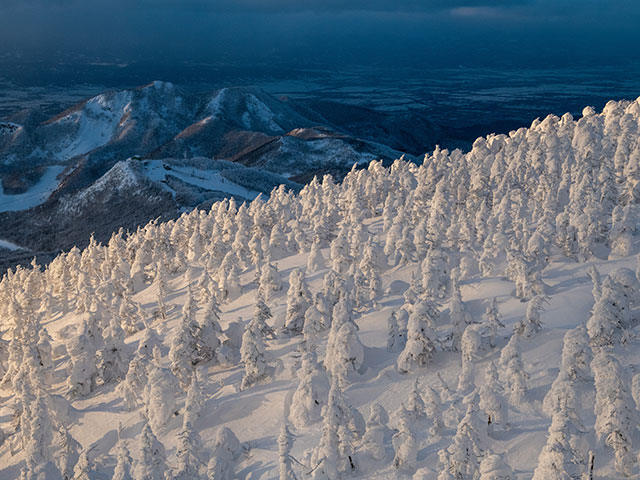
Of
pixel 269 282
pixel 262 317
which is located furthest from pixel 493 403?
pixel 269 282

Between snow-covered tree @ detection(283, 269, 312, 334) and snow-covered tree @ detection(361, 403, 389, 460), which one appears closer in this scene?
snow-covered tree @ detection(361, 403, 389, 460)

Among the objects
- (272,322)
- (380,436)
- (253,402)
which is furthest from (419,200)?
(380,436)

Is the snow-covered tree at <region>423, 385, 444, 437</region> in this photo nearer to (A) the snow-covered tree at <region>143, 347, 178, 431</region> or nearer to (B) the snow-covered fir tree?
(B) the snow-covered fir tree

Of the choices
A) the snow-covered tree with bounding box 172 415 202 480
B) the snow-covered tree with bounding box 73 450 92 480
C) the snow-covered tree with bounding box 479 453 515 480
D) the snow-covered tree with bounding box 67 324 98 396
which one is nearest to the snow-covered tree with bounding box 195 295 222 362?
the snow-covered tree with bounding box 67 324 98 396

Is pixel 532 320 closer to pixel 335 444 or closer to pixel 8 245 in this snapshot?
pixel 335 444

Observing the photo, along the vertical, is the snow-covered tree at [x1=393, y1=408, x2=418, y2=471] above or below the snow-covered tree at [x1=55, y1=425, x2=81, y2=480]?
above

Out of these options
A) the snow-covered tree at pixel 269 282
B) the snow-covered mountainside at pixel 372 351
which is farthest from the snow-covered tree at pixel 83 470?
the snow-covered tree at pixel 269 282

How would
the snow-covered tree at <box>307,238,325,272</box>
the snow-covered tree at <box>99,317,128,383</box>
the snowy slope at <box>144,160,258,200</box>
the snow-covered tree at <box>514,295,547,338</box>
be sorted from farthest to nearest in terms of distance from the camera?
the snowy slope at <box>144,160,258,200</box> < the snow-covered tree at <box>307,238,325,272</box> < the snow-covered tree at <box>99,317,128,383</box> < the snow-covered tree at <box>514,295,547,338</box>

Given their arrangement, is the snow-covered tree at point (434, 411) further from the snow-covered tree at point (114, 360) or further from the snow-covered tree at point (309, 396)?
the snow-covered tree at point (114, 360)
